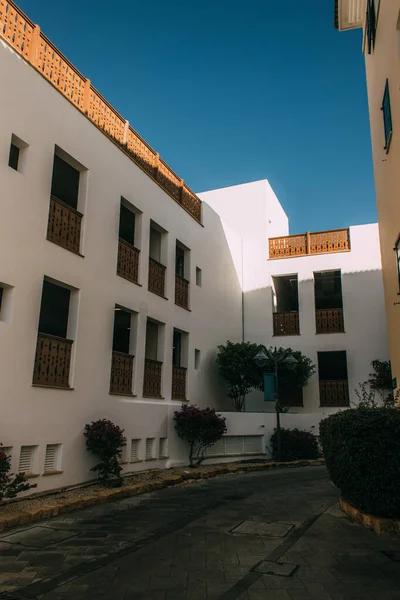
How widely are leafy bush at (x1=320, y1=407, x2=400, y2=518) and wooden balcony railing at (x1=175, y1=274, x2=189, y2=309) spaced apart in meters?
8.95

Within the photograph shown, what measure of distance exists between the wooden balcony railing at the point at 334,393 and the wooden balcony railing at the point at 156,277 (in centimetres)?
882

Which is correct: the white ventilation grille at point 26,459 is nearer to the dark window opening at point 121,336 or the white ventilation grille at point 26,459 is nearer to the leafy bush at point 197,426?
the leafy bush at point 197,426

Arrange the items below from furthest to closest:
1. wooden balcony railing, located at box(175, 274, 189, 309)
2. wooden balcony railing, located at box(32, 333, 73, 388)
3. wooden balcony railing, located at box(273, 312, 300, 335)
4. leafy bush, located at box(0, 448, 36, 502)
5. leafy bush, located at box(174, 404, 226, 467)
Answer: wooden balcony railing, located at box(273, 312, 300, 335) < wooden balcony railing, located at box(175, 274, 189, 309) < leafy bush, located at box(174, 404, 226, 467) < wooden balcony railing, located at box(32, 333, 73, 388) < leafy bush, located at box(0, 448, 36, 502)

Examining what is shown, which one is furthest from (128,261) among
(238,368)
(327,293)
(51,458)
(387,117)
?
(327,293)

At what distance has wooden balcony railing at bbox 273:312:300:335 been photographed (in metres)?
21.0

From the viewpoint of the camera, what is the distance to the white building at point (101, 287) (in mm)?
9289

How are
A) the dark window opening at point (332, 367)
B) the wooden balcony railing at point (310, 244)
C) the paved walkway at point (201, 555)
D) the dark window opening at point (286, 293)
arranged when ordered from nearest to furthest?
the paved walkway at point (201, 555) → the wooden balcony railing at point (310, 244) → the dark window opening at point (332, 367) → the dark window opening at point (286, 293)

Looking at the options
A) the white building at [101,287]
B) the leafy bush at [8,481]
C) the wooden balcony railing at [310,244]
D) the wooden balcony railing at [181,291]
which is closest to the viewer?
the leafy bush at [8,481]

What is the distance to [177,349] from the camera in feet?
53.3

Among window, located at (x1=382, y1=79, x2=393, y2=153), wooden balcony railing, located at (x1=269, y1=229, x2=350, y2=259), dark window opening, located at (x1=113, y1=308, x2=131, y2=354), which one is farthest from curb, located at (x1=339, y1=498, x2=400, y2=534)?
Answer: wooden balcony railing, located at (x1=269, y1=229, x2=350, y2=259)

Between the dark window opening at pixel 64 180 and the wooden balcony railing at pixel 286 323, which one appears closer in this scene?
the dark window opening at pixel 64 180

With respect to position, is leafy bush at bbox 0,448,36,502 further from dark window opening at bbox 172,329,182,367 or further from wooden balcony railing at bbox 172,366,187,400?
dark window opening at bbox 172,329,182,367

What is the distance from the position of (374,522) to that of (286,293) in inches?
681

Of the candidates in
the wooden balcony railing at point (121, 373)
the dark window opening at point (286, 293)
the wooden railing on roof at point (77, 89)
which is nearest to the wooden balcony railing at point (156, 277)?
the wooden balcony railing at point (121, 373)
